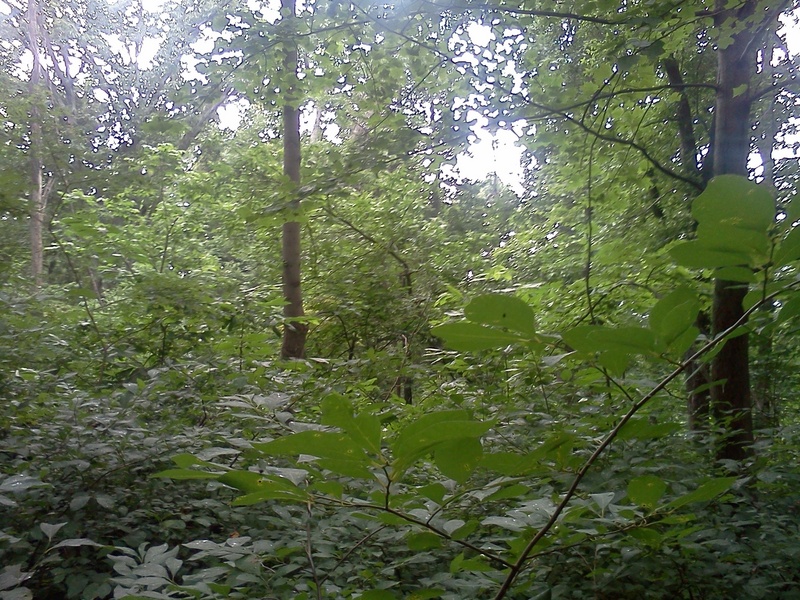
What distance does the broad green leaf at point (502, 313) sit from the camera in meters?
0.60

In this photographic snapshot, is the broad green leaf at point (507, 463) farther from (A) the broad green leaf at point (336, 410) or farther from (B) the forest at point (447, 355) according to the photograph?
(A) the broad green leaf at point (336, 410)

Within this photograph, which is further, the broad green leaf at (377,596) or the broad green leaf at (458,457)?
the broad green leaf at (377,596)

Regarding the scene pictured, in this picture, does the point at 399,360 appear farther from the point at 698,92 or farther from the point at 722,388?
the point at 698,92

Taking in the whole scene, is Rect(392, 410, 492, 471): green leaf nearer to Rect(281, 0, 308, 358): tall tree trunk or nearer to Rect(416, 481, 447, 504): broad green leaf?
Rect(416, 481, 447, 504): broad green leaf

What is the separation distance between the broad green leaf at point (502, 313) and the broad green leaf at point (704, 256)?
0.17 meters

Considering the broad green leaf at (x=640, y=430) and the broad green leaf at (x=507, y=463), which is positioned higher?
the broad green leaf at (x=640, y=430)

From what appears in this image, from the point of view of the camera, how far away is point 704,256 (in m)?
0.62

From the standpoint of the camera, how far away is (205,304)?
4656 millimetres

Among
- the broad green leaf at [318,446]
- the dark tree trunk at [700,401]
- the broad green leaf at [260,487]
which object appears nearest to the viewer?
the broad green leaf at [318,446]

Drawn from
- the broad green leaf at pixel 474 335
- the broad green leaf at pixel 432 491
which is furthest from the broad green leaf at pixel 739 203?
the broad green leaf at pixel 432 491

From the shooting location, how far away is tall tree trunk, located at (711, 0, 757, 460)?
9.29 ft

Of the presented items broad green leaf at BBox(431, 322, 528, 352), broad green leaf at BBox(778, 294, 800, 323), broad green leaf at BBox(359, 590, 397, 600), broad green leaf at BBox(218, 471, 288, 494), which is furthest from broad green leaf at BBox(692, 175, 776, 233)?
broad green leaf at BBox(359, 590, 397, 600)

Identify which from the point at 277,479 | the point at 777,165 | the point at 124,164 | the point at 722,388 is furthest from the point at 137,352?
the point at 777,165

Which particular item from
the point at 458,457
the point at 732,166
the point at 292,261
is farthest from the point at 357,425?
the point at 292,261
